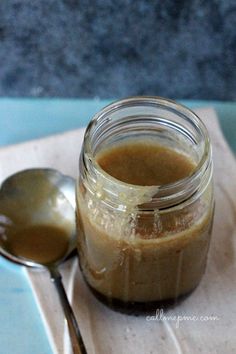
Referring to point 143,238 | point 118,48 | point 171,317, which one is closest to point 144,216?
point 143,238

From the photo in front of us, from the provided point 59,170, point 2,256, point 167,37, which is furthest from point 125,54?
point 2,256

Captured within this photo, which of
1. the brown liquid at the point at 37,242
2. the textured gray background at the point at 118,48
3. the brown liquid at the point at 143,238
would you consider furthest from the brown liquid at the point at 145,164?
the textured gray background at the point at 118,48

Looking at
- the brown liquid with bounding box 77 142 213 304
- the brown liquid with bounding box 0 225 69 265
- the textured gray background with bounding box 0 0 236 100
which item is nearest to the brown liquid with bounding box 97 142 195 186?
the brown liquid with bounding box 77 142 213 304

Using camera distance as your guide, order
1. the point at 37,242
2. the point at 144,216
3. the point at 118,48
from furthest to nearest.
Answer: the point at 118,48, the point at 37,242, the point at 144,216

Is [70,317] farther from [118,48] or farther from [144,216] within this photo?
[118,48]

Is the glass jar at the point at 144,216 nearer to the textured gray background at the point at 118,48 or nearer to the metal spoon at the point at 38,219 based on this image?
the metal spoon at the point at 38,219

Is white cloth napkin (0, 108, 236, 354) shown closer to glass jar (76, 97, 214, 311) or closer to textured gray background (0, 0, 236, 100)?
glass jar (76, 97, 214, 311)
